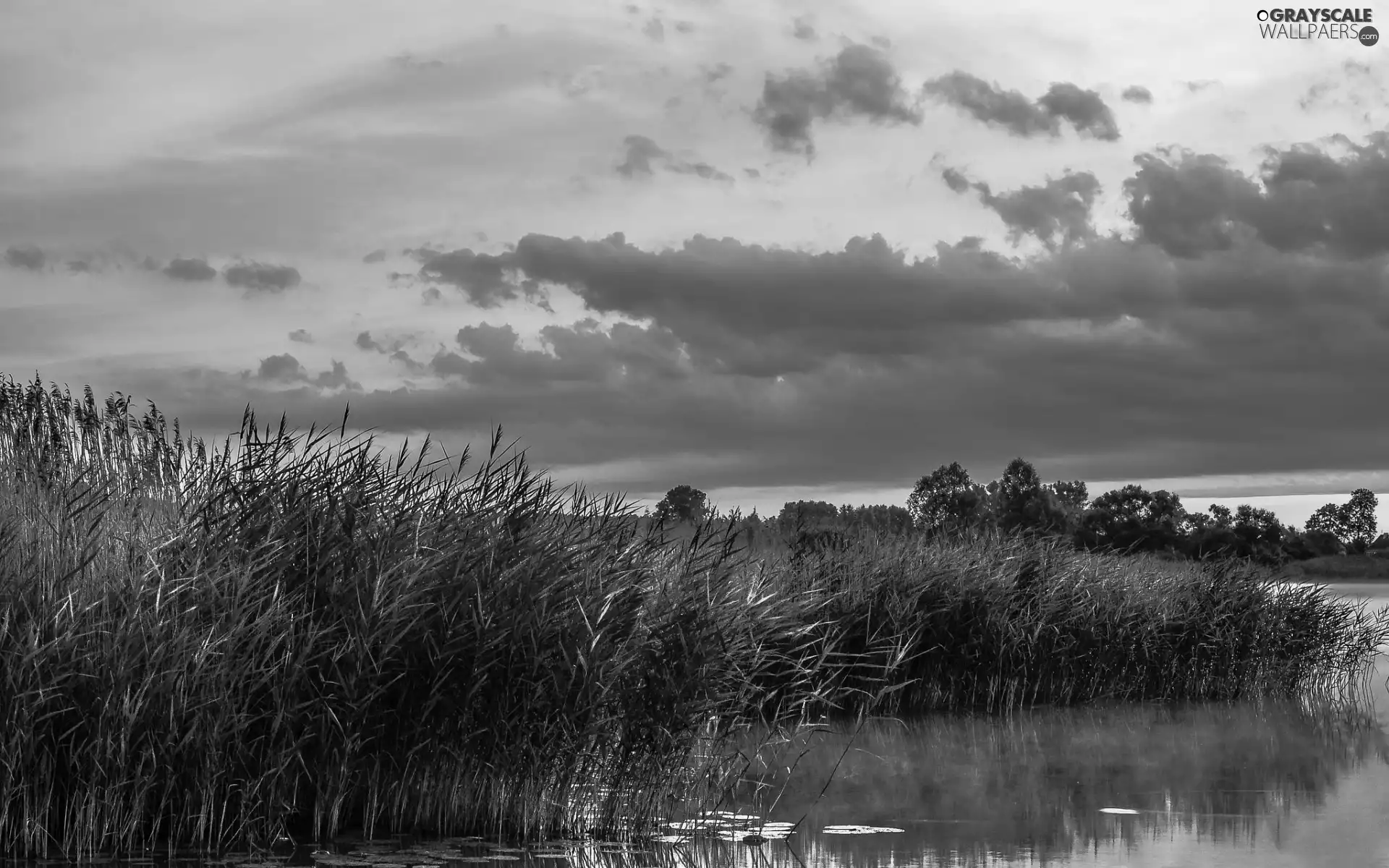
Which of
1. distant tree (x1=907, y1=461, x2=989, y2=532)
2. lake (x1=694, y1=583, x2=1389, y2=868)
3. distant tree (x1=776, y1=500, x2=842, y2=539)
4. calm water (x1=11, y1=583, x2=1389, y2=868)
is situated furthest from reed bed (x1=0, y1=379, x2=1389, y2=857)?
distant tree (x1=907, y1=461, x2=989, y2=532)

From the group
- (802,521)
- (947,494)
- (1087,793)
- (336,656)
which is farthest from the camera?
(947,494)

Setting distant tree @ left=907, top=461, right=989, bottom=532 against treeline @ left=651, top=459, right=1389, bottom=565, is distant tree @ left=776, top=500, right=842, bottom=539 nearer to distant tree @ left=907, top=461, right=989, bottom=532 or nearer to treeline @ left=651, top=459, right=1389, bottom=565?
treeline @ left=651, top=459, right=1389, bottom=565

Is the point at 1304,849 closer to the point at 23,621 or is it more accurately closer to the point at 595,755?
the point at 595,755

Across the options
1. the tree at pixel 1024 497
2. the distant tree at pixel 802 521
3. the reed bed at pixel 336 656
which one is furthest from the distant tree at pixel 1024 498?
the reed bed at pixel 336 656

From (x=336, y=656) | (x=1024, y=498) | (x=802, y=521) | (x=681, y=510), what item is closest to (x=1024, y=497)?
(x=1024, y=498)

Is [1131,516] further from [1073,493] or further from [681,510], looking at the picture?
[681,510]

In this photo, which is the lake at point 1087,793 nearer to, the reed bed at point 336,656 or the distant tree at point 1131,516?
the reed bed at point 336,656

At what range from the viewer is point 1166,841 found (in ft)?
29.7

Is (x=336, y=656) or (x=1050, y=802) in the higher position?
(x=336, y=656)

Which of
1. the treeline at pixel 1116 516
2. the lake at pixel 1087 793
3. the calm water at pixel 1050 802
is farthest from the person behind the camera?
the treeline at pixel 1116 516

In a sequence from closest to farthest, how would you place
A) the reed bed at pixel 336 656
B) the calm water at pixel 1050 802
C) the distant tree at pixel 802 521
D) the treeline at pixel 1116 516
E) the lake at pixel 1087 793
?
the reed bed at pixel 336 656 < the calm water at pixel 1050 802 < the lake at pixel 1087 793 < the distant tree at pixel 802 521 < the treeline at pixel 1116 516

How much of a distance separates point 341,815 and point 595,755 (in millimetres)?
1610

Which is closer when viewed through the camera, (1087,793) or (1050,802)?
(1050,802)

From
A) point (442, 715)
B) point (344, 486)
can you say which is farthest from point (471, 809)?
point (344, 486)
